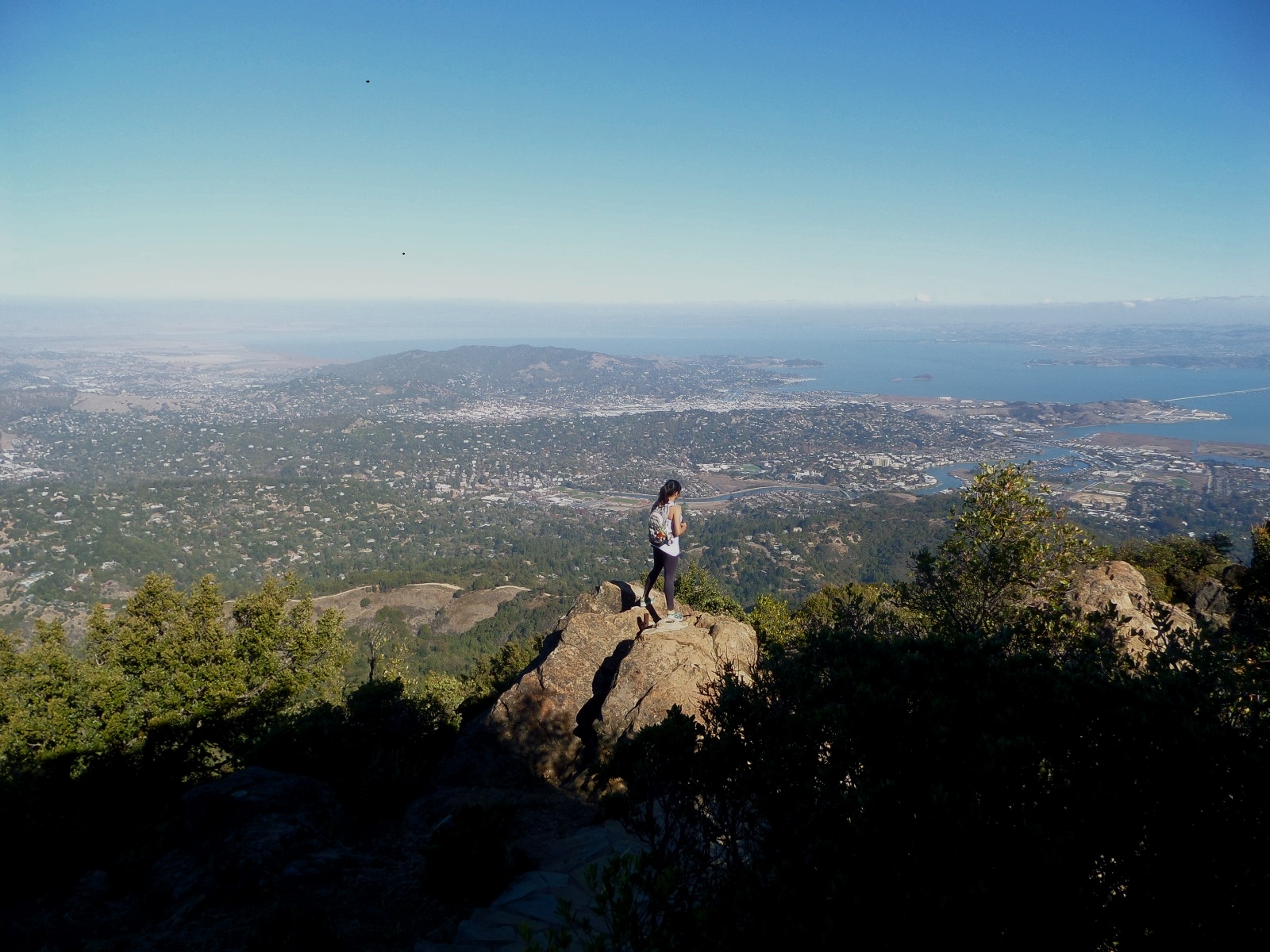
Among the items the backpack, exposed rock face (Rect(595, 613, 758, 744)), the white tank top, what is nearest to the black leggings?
the white tank top

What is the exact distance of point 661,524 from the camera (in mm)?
9867

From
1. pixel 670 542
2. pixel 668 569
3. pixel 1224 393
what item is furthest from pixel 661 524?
pixel 1224 393

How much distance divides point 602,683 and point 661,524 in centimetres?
309

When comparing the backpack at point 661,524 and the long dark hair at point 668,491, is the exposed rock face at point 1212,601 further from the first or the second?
the long dark hair at point 668,491

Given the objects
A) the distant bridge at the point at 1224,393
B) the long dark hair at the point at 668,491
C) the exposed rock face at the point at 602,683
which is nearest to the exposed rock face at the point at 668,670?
the exposed rock face at the point at 602,683

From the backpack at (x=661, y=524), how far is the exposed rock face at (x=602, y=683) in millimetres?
1796

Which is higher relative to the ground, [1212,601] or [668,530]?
[668,530]

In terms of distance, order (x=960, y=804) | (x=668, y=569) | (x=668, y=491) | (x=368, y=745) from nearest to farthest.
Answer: (x=960, y=804), (x=668, y=491), (x=668, y=569), (x=368, y=745)

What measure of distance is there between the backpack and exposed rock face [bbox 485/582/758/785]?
5.89 feet

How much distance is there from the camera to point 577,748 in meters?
9.97

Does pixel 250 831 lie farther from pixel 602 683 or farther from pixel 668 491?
pixel 668 491

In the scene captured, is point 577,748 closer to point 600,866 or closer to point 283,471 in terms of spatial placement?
point 600,866

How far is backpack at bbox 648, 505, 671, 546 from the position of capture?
32.2 feet

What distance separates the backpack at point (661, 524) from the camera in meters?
9.81
